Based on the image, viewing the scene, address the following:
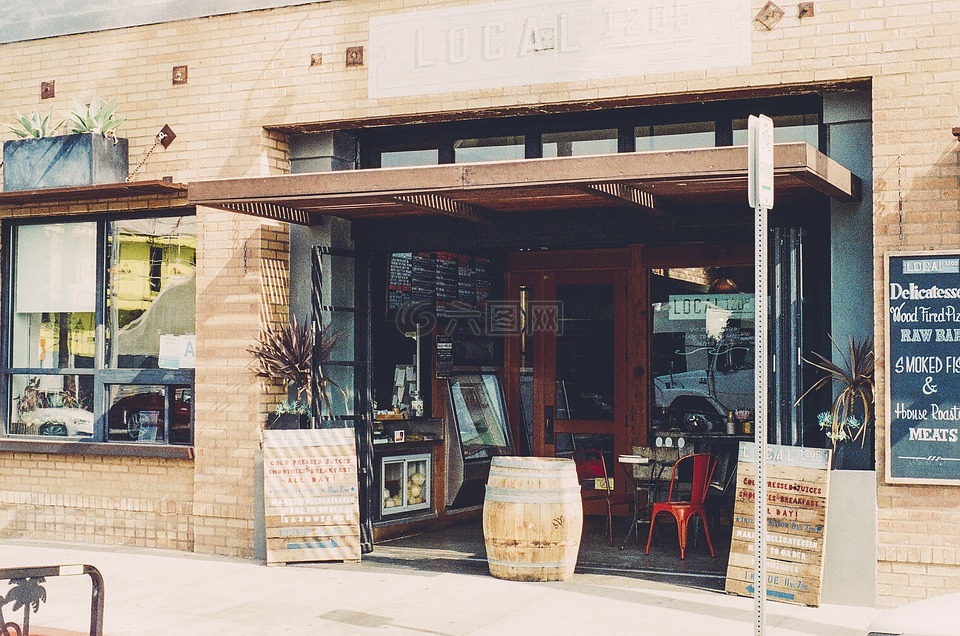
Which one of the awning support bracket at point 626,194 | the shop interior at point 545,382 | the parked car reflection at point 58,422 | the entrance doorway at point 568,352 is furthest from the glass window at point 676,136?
the parked car reflection at point 58,422

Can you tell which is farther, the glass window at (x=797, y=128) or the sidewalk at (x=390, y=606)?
the glass window at (x=797, y=128)

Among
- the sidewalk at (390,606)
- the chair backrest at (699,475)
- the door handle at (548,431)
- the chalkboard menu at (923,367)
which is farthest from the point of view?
the door handle at (548,431)

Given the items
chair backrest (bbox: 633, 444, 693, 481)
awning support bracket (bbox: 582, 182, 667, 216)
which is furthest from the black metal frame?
chair backrest (bbox: 633, 444, 693, 481)

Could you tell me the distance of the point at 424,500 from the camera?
11.6 metres

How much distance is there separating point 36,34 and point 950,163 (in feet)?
28.4

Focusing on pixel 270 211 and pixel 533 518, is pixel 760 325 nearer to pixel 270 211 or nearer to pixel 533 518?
pixel 533 518

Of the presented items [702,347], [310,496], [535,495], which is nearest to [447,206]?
[535,495]

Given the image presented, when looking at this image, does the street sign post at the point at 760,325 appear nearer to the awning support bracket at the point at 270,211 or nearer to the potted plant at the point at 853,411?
the potted plant at the point at 853,411

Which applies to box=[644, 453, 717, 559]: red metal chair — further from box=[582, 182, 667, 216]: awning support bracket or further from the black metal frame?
the black metal frame

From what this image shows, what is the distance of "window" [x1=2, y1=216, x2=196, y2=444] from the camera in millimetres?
10844

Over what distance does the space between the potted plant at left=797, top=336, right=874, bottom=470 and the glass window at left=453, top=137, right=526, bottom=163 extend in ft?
10.6

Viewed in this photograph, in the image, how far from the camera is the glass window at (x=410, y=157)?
10.3 meters

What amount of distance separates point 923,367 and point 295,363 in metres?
5.12

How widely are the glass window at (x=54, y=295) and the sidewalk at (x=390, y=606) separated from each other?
245 centimetres
